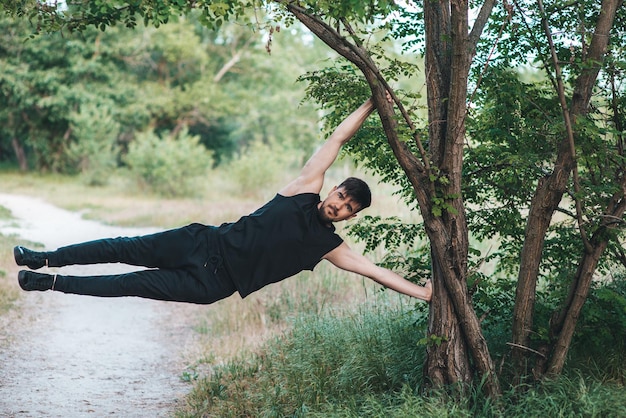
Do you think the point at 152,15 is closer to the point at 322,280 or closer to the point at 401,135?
the point at 401,135

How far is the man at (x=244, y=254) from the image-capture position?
16.2ft

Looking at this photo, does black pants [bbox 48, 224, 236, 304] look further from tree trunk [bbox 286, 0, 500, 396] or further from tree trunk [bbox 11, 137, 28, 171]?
tree trunk [bbox 11, 137, 28, 171]

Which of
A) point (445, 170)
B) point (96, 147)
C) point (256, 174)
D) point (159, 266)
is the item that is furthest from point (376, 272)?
point (96, 147)

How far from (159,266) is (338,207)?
1.29 metres

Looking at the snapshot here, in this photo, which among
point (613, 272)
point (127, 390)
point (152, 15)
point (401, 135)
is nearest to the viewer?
point (152, 15)

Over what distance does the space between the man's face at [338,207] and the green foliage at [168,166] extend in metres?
22.6

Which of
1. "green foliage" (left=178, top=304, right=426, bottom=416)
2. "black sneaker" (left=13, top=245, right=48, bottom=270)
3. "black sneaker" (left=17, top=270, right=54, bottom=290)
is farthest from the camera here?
"green foliage" (left=178, top=304, right=426, bottom=416)

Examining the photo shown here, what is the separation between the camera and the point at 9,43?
3716 cm

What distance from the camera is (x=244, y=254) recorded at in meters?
4.98

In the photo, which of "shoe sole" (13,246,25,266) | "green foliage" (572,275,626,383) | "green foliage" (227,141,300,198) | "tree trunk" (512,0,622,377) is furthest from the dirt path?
"green foliage" (227,141,300,198)

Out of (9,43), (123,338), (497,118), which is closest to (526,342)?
(497,118)

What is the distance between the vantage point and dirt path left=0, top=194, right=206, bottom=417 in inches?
264

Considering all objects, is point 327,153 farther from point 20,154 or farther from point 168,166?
point 20,154

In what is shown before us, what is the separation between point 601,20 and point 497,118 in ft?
3.30
